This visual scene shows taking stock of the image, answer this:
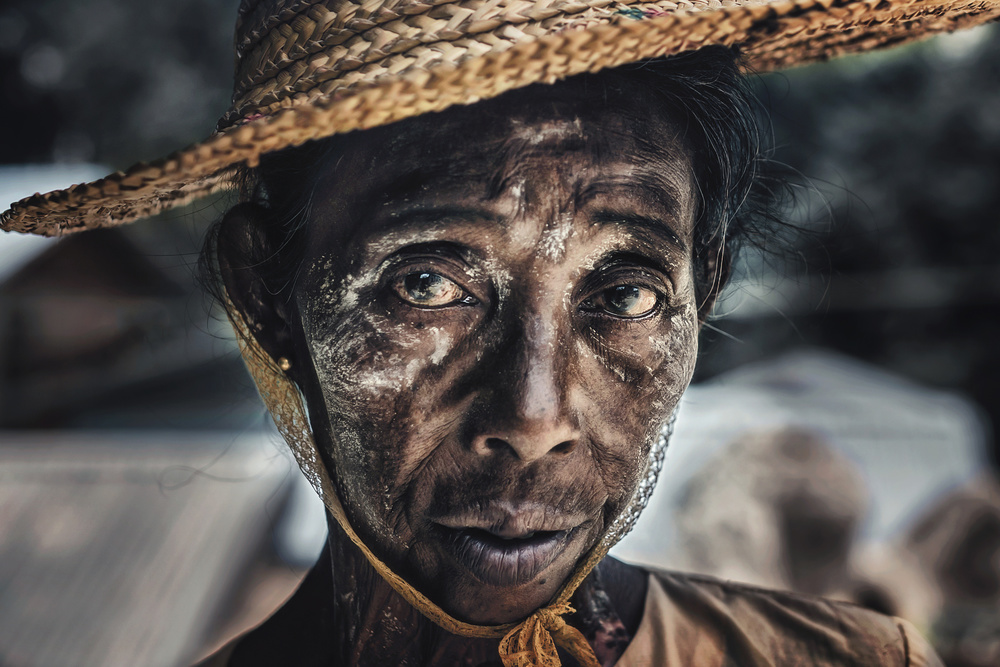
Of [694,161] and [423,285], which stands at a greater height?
[694,161]

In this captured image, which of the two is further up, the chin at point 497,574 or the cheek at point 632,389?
the cheek at point 632,389

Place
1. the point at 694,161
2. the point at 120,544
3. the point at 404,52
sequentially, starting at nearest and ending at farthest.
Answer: the point at 404,52
the point at 694,161
the point at 120,544

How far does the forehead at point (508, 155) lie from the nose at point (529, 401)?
9.8 inches

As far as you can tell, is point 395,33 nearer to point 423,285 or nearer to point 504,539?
point 423,285

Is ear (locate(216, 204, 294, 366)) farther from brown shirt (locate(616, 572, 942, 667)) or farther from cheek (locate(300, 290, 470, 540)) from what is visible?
brown shirt (locate(616, 572, 942, 667))

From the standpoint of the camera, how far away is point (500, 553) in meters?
1.11

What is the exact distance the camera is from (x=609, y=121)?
1.15 meters

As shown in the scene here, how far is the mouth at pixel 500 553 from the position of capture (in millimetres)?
1110

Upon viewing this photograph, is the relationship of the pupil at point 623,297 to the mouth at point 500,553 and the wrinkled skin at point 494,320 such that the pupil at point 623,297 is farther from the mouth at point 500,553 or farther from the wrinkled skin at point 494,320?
the mouth at point 500,553

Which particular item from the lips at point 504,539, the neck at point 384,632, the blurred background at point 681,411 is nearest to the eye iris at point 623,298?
the lips at point 504,539

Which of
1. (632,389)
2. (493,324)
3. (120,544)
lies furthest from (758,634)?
(120,544)

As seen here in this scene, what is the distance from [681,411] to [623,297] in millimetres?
3320

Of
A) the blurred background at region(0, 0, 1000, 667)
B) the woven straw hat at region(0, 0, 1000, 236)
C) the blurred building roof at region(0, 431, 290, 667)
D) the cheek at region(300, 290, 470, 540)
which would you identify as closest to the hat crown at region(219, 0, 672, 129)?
the woven straw hat at region(0, 0, 1000, 236)

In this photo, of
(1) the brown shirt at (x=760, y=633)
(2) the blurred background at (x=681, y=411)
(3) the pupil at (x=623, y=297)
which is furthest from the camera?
(2) the blurred background at (x=681, y=411)
